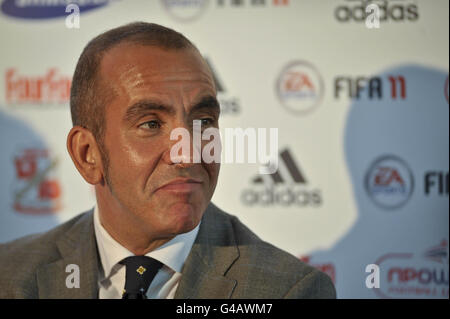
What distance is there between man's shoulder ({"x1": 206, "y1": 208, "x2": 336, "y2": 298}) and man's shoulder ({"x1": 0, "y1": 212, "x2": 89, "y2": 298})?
15.2 inches

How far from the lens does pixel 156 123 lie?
37.4 inches

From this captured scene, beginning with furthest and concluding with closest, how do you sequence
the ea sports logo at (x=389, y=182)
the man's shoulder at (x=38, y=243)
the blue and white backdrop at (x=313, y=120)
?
1. the ea sports logo at (x=389, y=182)
2. the blue and white backdrop at (x=313, y=120)
3. the man's shoulder at (x=38, y=243)

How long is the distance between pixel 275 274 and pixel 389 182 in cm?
115

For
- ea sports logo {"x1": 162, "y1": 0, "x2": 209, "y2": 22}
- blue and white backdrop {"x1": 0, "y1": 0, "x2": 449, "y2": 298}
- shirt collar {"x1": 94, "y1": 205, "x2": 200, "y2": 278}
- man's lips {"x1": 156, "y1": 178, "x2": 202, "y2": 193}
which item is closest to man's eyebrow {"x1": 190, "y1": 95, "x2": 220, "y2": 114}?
man's lips {"x1": 156, "y1": 178, "x2": 202, "y2": 193}

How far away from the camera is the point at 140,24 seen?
0.99 m

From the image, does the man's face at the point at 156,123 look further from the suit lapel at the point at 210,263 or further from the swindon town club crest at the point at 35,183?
the swindon town club crest at the point at 35,183

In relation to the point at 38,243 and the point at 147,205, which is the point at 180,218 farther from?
the point at 38,243

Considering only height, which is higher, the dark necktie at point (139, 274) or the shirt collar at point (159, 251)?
the shirt collar at point (159, 251)

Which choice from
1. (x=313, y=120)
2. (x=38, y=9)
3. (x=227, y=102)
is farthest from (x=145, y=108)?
(x=38, y=9)

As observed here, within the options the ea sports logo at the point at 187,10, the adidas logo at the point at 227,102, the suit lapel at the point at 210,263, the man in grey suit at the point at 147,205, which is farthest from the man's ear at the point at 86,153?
the ea sports logo at the point at 187,10

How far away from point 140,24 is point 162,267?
1.48 ft

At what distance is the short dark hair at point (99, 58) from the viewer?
37.7 inches

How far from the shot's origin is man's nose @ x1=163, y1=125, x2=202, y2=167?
3.07 feet
